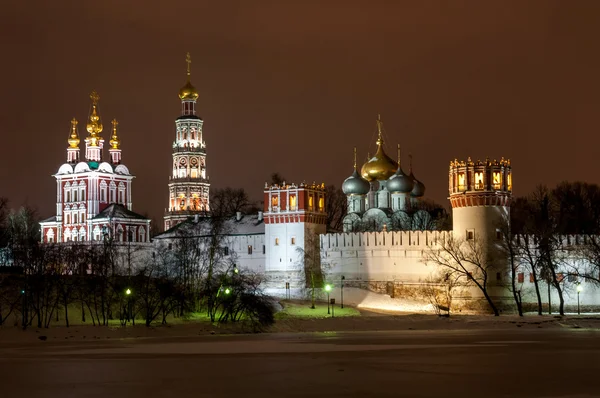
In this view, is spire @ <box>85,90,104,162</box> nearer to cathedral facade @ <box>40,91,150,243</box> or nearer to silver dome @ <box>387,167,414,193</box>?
cathedral facade @ <box>40,91,150,243</box>

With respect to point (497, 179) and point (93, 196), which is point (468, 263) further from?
point (93, 196)

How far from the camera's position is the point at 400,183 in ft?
260

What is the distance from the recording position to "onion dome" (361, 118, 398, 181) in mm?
81125

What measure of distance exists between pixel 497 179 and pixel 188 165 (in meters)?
43.8

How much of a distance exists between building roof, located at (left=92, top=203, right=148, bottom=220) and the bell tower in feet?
16.0

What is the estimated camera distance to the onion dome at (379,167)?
81.1 m

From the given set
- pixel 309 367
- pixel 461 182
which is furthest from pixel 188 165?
pixel 309 367

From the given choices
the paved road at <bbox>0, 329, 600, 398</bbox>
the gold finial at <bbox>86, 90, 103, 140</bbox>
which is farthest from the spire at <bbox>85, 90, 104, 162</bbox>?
the paved road at <bbox>0, 329, 600, 398</bbox>

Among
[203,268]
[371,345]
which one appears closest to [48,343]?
[371,345]

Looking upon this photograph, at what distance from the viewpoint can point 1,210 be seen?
78438 mm

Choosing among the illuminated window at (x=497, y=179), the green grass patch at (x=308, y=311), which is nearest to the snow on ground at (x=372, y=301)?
the green grass patch at (x=308, y=311)

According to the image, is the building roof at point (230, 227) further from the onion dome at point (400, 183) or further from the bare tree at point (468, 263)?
the bare tree at point (468, 263)

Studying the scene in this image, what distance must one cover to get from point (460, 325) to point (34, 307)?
65.5 ft

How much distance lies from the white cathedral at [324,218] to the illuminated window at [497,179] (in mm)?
58
